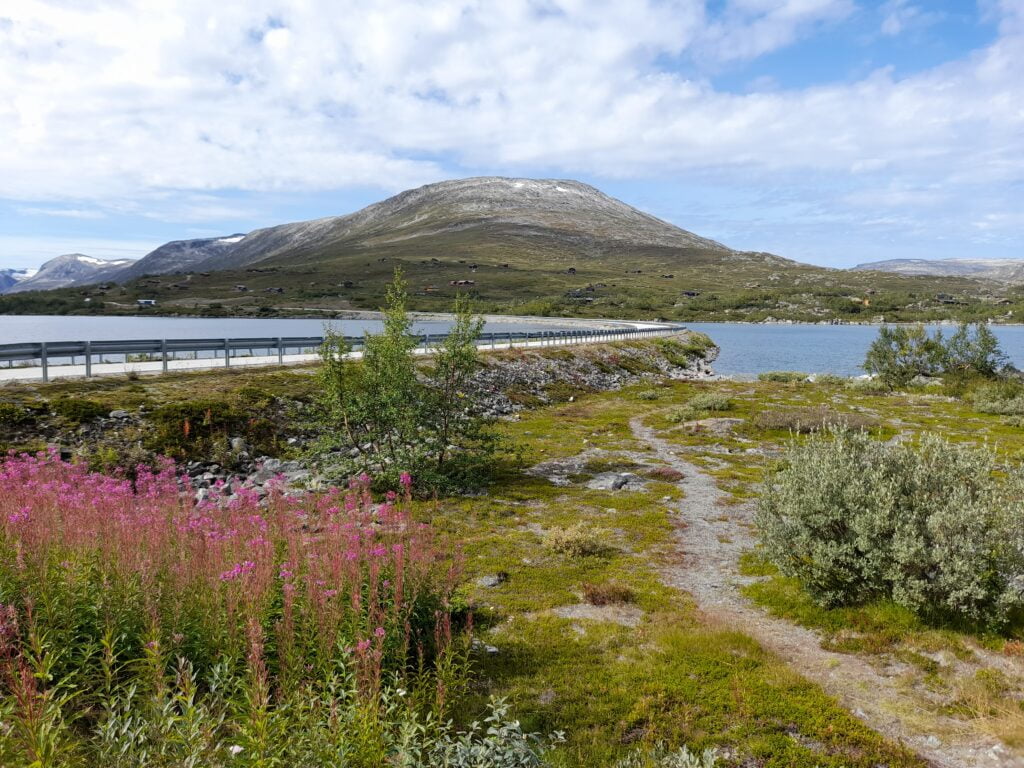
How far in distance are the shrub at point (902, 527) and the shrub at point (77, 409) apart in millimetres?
19320

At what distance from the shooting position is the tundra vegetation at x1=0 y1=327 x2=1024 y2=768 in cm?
512

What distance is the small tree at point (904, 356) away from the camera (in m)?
45.7

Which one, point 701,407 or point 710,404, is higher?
point 710,404

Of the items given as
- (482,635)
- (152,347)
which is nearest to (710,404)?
(482,635)

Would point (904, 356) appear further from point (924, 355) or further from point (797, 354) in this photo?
point (797, 354)

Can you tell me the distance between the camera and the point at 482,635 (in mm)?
8898

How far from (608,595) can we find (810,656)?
319cm

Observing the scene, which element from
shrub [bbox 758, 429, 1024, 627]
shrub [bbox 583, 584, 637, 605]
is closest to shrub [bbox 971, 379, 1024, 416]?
shrub [bbox 758, 429, 1024, 627]

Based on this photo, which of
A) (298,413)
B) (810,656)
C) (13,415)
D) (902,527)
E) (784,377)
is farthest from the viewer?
(784,377)

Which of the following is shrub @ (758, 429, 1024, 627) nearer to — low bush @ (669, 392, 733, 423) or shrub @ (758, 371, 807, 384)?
low bush @ (669, 392, 733, 423)

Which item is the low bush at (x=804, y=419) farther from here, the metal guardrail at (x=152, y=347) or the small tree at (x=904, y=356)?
the small tree at (x=904, y=356)

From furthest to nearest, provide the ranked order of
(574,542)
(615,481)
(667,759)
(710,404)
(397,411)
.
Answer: (710,404), (615,481), (397,411), (574,542), (667,759)

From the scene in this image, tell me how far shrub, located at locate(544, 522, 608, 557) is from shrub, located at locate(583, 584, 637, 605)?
75.9 inches

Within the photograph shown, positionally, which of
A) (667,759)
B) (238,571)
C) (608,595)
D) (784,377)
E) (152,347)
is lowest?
(784,377)
